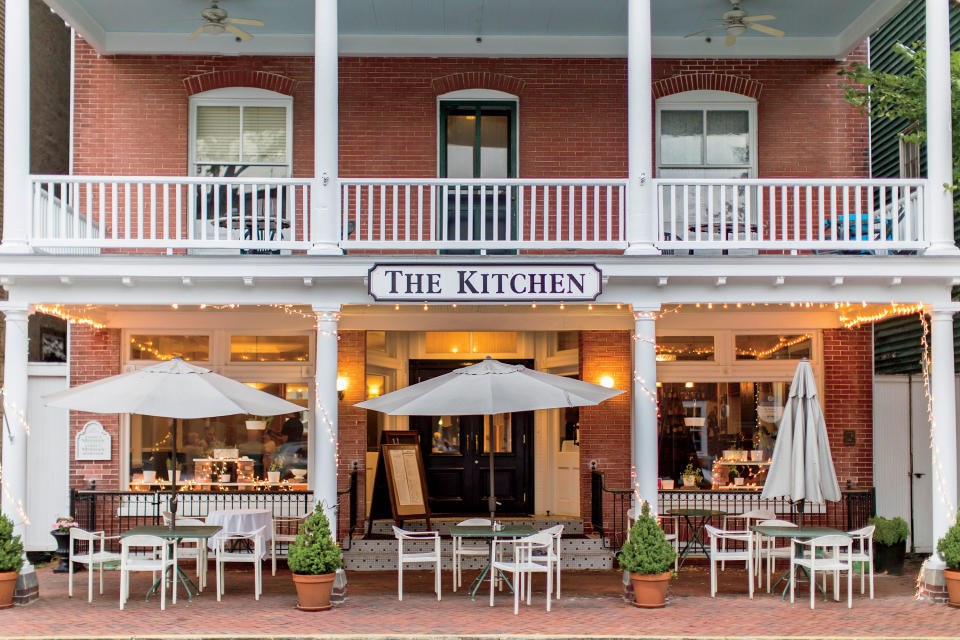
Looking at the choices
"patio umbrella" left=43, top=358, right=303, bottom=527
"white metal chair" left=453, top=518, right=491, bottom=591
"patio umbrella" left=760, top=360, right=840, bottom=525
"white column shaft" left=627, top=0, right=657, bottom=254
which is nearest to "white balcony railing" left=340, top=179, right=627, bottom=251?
"white column shaft" left=627, top=0, right=657, bottom=254

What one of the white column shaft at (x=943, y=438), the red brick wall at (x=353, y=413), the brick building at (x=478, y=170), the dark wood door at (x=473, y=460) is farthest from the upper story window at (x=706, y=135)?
the red brick wall at (x=353, y=413)

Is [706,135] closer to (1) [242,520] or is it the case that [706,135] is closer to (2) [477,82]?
(2) [477,82]

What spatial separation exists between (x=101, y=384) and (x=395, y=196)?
3451 mm

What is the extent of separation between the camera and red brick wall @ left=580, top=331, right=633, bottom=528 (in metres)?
13.5

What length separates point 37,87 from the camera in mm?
16469

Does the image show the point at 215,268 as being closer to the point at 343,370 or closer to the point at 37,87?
the point at 343,370

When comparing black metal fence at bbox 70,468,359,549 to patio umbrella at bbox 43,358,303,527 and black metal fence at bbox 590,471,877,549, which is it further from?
black metal fence at bbox 590,471,877,549

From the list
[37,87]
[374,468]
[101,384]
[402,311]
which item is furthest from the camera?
[37,87]

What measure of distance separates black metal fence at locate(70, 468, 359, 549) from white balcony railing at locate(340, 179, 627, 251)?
3346 mm

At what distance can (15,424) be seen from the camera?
10.5 metres

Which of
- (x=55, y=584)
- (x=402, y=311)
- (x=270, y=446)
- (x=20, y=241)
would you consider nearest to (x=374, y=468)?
(x=270, y=446)

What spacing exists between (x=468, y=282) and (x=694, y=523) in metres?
4.76

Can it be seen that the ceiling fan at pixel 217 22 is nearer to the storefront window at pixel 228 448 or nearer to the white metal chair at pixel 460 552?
the storefront window at pixel 228 448

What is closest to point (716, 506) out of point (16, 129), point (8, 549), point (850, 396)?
point (850, 396)
